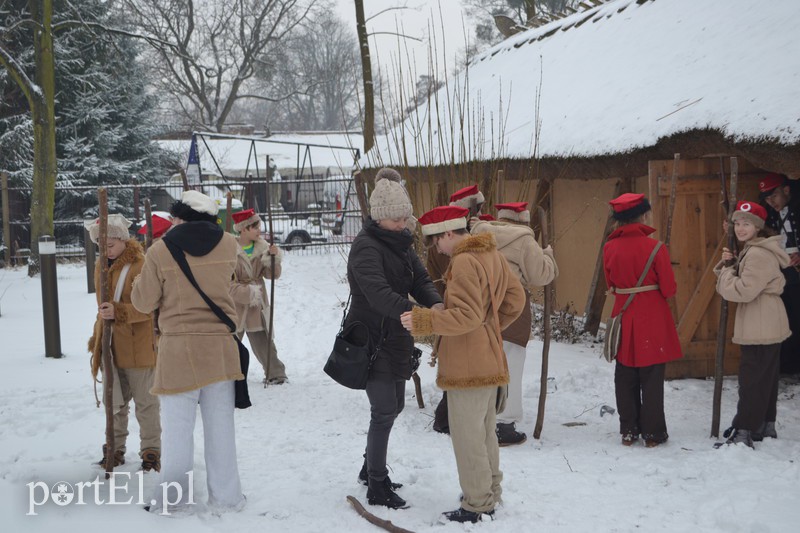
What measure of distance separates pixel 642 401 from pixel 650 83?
12.5 ft

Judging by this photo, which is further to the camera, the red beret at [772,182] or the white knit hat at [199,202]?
the red beret at [772,182]

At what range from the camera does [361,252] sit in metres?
4.14

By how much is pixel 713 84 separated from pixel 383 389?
439 cm

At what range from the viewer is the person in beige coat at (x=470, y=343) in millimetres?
3877

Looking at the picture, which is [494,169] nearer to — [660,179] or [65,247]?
[660,179]

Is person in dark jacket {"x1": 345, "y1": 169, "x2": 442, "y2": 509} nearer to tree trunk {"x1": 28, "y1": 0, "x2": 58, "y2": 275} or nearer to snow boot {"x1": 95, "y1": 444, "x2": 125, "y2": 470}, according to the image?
snow boot {"x1": 95, "y1": 444, "x2": 125, "y2": 470}

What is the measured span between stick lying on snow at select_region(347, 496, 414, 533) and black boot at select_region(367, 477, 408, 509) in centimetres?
9

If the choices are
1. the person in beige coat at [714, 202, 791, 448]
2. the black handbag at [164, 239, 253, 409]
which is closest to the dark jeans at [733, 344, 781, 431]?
the person in beige coat at [714, 202, 791, 448]

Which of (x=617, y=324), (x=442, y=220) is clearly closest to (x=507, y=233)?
(x=617, y=324)

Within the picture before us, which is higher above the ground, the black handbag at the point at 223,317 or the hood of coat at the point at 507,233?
the hood of coat at the point at 507,233

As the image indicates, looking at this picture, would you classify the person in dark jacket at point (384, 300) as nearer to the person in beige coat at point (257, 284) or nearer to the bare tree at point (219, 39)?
the person in beige coat at point (257, 284)

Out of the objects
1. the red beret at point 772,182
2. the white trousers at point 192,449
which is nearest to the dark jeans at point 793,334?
the red beret at point 772,182

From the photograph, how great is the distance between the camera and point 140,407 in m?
4.94

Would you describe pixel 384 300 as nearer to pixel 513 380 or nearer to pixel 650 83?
pixel 513 380
